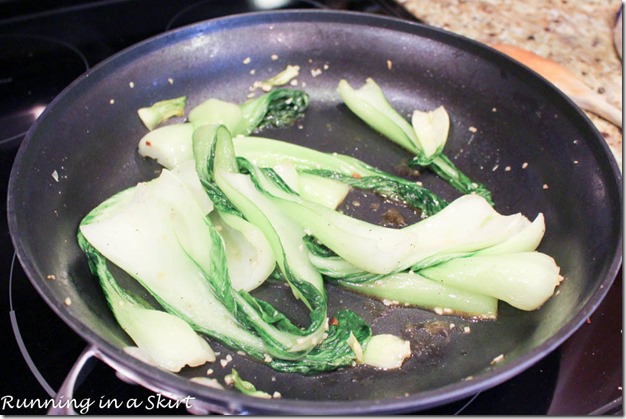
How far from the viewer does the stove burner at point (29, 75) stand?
1.77m

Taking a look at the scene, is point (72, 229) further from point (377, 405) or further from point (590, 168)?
point (590, 168)

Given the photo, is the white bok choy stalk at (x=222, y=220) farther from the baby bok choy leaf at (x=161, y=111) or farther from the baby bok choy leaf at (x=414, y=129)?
the baby bok choy leaf at (x=414, y=129)

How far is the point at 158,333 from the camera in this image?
3.85 feet

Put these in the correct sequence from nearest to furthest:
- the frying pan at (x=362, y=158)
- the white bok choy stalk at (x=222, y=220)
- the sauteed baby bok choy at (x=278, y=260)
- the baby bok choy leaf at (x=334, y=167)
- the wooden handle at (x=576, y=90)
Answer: the frying pan at (x=362, y=158)
the sauteed baby bok choy at (x=278, y=260)
the white bok choy stalk at (x=222, y=220)
the baby bok choy leaf at (x=334, y=167)
the wooden handle at (x=576, y=90)

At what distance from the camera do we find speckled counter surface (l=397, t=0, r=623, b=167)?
2.09 meters

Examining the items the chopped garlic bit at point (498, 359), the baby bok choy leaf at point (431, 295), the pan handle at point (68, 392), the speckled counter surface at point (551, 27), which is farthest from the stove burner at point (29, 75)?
the chopped garlic bit at point (498, 359)

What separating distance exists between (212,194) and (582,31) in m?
1.63

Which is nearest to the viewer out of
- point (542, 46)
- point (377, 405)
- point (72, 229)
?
point (377, 405)

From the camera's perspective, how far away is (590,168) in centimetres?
142

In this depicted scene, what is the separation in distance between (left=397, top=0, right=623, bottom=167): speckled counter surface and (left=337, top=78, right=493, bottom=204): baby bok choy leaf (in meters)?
0.59

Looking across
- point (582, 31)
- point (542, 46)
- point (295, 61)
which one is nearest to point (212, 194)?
point (295, 61)

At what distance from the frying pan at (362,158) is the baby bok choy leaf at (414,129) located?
0.04 meters

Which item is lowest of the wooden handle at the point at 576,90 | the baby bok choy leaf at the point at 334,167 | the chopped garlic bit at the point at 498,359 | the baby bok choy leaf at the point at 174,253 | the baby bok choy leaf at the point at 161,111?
the chopped garlic bit at the point at 498,359

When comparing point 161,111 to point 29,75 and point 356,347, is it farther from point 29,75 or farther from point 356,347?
point 356,347
